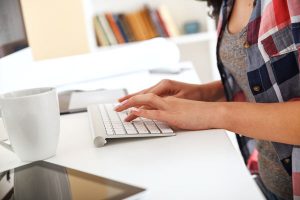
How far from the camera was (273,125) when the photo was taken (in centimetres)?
67

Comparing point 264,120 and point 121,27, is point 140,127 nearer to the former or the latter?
point 264,120

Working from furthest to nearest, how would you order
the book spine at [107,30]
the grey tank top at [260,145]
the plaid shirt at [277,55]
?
the book spine at [107,30]
the grey tank top at [260,145]
the plaid shirt at [277,55]

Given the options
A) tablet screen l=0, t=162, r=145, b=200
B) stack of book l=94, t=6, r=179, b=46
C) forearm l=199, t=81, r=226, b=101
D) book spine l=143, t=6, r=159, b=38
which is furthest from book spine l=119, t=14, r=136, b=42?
tablet screen l=0, t=162, r=145, b=200

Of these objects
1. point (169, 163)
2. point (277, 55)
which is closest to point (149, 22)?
point (277, 55)

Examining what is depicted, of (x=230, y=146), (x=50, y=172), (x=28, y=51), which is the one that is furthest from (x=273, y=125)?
(x=28, y=51)

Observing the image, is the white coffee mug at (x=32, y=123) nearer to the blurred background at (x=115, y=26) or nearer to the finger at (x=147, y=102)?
the finger at (x=147, y=102)

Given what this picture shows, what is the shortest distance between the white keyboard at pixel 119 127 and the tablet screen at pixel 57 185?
132mm

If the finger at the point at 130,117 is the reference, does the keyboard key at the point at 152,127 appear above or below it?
→ below

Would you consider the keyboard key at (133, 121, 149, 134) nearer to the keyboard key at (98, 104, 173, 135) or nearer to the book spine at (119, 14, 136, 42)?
the keyboard key at (98, 104, 173, 135)

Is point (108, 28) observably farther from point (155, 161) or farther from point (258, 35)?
point (155, 161)

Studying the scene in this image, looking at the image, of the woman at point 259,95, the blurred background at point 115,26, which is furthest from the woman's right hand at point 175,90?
the blurred background at point 115,26

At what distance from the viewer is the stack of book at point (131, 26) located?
8.62 feet

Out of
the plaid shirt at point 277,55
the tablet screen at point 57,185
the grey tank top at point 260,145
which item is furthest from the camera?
the grey tank top at point 260,145

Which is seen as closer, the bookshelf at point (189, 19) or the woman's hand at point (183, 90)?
the woman's hand at point (183, 90)
